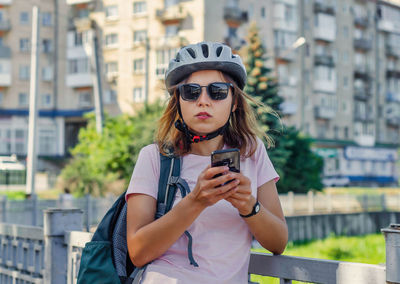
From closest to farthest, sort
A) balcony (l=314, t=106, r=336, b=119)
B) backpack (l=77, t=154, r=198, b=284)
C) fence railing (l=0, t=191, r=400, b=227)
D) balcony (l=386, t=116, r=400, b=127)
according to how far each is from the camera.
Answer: backpack (l=77, t=154, r=198, b=284)
fence railing (l=0, t=191, r=400, b=227)
balcony (l=314, t=106, r=336, b=119)
balcony (l=386, t=116, r=400, b=127)

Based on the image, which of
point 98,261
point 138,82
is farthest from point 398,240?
point 138,82

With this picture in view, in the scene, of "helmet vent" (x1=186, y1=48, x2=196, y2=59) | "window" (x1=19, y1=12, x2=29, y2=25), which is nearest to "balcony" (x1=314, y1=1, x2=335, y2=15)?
"window" (x1=19, y1=12, x2=29, y2=25)

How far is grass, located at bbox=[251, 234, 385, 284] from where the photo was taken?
92.4ft

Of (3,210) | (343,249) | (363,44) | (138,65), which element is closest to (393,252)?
(3,210)

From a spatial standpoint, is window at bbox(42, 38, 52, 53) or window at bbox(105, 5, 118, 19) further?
window at bbox(42, 38, 52, 53)

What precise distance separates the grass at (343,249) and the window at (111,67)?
81.8ft

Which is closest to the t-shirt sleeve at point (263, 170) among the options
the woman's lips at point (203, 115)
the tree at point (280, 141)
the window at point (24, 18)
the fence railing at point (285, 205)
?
the woman's lips at point (203, 115)

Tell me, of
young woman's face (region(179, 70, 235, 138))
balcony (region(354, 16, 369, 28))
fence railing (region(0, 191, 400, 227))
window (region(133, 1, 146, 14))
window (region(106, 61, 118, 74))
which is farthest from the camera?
balcony (region(354, 16, 369, 28))

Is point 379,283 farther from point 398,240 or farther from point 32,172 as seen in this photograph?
point 32,172

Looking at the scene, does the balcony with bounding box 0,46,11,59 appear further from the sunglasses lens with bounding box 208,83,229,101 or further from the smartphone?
the smartphone

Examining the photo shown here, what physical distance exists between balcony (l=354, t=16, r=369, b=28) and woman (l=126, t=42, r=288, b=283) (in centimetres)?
6080

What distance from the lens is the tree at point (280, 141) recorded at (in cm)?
3334

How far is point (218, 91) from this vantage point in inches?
120

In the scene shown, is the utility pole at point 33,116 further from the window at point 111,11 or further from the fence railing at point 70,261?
the window at point 111,11
